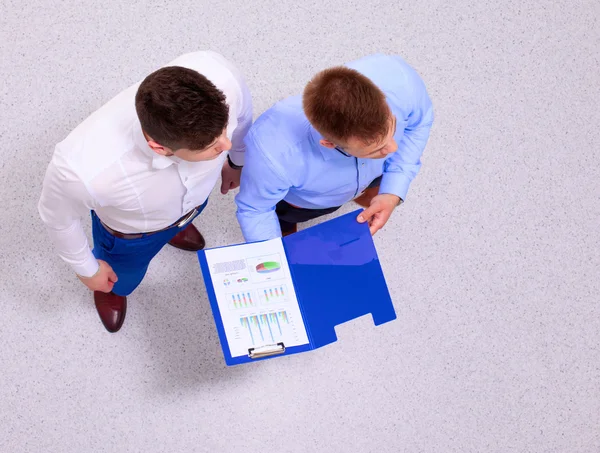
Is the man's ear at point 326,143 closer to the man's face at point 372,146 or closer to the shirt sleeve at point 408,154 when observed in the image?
the man's face at point 372,146

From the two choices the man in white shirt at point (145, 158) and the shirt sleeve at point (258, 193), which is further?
the shirt sleeve at point (258, 193)

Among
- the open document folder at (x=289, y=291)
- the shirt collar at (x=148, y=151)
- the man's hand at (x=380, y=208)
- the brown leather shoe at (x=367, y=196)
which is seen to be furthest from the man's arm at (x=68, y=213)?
the brown leather shoe at (x=367, y=196)

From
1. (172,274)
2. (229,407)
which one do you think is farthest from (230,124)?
(229,407)

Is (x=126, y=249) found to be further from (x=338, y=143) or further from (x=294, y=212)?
(x=338, y=143)

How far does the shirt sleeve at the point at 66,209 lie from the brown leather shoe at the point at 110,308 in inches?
18.0

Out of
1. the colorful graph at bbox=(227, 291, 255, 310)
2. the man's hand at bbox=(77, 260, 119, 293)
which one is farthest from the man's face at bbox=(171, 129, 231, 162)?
the man's hand at bbox=(77, 260, 119, 293)

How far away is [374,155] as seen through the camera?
1229 mm

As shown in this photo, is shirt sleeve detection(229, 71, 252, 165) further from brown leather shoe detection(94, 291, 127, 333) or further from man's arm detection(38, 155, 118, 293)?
brown leather shoe detection(94, 291, 127, 333)

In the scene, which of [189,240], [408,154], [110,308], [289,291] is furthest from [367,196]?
[110,308]

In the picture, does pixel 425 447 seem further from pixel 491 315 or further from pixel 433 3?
pixel 433 3

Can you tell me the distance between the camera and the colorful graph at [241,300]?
4.07ft

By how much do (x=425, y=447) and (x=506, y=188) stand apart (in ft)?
2.84

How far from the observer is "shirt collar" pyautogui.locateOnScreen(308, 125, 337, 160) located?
4.08ft

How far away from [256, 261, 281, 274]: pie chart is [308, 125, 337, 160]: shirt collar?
241 millimetres
